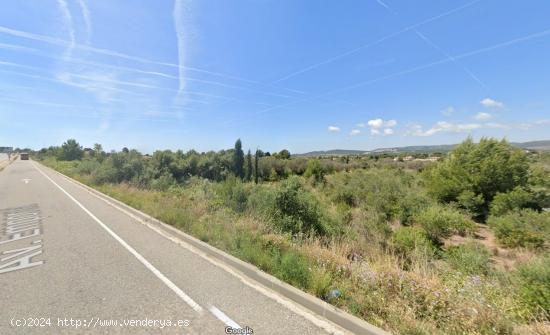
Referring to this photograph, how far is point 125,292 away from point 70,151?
3081 inches

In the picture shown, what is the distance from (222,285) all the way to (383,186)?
65.2ft

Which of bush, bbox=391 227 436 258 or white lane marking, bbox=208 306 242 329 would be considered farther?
bush, bbox=391 227 436 258

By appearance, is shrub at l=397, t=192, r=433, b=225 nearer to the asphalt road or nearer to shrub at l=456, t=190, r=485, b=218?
shrub at l=456, t=190, r=485, b=218

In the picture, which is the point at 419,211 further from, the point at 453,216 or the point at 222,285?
the point at 222,285

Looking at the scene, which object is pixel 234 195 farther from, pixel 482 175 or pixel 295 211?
pixel 482 175

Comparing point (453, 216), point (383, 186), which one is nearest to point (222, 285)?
point (453, 216)

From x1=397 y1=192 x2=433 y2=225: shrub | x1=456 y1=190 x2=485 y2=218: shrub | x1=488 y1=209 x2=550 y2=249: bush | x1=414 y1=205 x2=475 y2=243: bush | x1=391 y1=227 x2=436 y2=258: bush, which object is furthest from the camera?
x1=456 y1=190 x2=485 y2=218: shrub

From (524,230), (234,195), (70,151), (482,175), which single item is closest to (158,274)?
(234,195)

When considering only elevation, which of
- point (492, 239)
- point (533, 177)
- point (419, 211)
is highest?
point (533, 177)

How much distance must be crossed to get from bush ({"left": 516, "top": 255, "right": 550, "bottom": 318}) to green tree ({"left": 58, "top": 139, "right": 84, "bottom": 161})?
3183 inches

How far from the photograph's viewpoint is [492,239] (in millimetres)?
14977

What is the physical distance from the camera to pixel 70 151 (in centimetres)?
6531

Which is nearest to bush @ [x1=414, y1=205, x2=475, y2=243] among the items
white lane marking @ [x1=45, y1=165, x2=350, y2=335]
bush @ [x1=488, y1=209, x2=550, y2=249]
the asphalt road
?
bush @ [x1=488, y1=209, x2=550, y2=249]

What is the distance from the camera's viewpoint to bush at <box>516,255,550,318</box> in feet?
13.9
